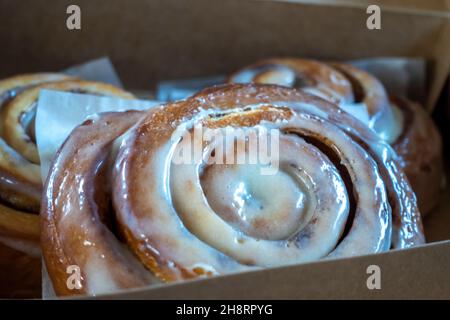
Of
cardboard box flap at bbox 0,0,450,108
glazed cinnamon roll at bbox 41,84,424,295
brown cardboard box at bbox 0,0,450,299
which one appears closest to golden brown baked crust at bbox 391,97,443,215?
brown cardboard box at bbox 0,0,450,299

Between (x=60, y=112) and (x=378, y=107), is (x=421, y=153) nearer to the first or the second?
(x=378, y=107)

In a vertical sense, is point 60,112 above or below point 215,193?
above

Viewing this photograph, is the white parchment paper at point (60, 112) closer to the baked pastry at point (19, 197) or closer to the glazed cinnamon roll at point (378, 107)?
the baked pastry at point (19, 197)

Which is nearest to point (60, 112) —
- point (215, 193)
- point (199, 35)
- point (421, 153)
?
point (215, 193)

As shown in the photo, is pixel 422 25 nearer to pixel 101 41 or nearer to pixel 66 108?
pixel 101 41

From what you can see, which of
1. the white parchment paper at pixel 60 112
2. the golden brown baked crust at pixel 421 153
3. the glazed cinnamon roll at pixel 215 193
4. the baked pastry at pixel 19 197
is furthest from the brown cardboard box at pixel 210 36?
the glazed cinnamon roll at pixel 215 193

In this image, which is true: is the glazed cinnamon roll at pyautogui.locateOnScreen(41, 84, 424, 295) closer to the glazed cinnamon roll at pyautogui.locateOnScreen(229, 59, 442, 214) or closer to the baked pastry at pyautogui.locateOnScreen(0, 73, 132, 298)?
the baked pastry at pyautogui.locateOnScreen(0, 73, 132, 298)
